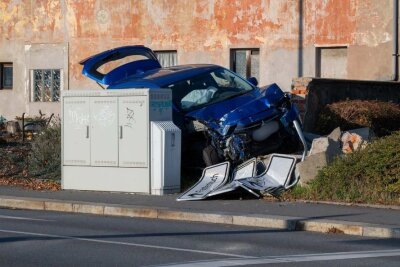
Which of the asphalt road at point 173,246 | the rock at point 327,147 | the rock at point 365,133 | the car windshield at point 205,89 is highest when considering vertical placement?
the car windshield at point 205,89

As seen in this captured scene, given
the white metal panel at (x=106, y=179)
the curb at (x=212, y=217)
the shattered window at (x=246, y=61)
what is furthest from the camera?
the shattered window at (x=246, y=61)

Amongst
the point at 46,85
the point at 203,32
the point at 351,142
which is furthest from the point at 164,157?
the point at 46,85

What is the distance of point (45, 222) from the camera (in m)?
15.0

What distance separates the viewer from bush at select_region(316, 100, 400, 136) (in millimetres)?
20906

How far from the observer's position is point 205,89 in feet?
64.6

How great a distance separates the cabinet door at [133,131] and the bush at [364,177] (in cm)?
322

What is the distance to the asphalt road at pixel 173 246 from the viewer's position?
1084 centimetres

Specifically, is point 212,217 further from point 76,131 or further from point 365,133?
point 76,131

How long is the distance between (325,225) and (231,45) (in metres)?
17.0

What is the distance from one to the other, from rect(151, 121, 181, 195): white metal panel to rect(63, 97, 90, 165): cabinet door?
1.66 metres

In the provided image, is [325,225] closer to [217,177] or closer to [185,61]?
[217,177]

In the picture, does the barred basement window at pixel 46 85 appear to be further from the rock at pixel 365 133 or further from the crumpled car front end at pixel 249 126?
the rock at pixel 365 133

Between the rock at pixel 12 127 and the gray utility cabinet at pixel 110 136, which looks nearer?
the gray utility cabinet at pixel 110 136

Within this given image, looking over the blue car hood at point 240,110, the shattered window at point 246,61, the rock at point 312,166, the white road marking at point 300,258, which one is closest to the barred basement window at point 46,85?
the shattered window at point 246,61
